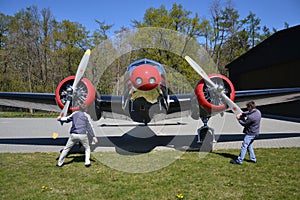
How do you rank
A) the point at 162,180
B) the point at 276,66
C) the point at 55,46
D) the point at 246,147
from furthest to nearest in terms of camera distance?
the point at 55,46, the point at 276,66, the point at 246,147, the point at 162,180

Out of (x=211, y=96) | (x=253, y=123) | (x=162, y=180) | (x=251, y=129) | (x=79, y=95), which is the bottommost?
(x=162, y=180)

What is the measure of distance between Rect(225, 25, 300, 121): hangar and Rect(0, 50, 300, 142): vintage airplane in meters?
13.0

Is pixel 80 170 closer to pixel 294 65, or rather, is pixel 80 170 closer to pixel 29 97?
pixel 29 97

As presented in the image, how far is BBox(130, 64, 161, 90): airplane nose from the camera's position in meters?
7.02

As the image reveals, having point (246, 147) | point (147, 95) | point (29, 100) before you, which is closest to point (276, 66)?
point (246, 147)

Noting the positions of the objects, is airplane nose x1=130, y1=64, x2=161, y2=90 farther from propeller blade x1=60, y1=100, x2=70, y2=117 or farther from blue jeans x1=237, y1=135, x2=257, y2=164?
blue jeans x1=237, y1=135, x2=257, y2=164

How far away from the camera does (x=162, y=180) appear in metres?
5.43

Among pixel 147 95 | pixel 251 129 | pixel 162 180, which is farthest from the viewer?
pixel 147 95

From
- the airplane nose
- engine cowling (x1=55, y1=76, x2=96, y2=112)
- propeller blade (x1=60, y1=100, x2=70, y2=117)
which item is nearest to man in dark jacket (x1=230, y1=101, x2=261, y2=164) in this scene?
the airplane nose

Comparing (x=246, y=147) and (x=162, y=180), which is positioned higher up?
(x=246, y=147)

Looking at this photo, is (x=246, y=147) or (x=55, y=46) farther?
(x=55, y=46)

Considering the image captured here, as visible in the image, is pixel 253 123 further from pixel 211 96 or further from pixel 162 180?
pixel 162 180

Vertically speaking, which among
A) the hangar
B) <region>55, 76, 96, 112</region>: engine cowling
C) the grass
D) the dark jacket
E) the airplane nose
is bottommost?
the grass

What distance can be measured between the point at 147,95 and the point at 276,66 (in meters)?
17.9
